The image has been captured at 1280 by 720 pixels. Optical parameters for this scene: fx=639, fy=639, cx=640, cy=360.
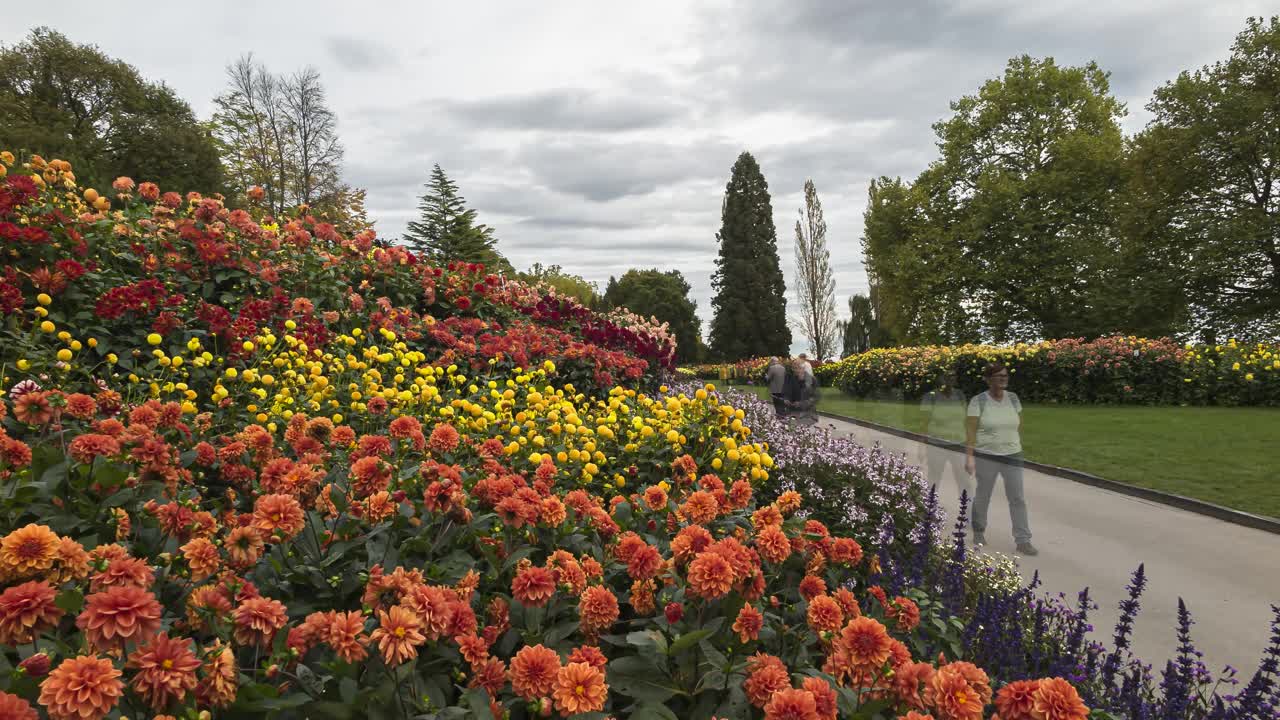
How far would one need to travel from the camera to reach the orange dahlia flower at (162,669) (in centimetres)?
108

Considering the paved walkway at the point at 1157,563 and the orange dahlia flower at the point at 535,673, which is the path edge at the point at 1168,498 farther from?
the orange dahlia flower at the point at 535,673

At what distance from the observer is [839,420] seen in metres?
17.2

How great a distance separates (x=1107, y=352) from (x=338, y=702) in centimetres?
2162

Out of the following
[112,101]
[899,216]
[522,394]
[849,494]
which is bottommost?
[849,494]

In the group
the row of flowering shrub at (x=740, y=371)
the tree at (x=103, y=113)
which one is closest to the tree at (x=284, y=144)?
the tree at (x=103, y=113)

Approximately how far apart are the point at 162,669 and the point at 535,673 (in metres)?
0.67

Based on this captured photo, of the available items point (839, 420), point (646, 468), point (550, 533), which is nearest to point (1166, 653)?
point (646, 468)

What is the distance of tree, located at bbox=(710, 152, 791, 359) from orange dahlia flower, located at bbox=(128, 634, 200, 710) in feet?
136

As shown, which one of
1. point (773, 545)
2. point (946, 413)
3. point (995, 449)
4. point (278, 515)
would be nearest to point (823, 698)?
point (773, 545)

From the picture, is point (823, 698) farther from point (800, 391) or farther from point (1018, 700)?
point (800, 391)

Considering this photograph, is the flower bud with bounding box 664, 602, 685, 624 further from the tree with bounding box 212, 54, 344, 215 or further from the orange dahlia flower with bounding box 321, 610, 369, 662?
the tree with bounding box 212, 54, 344, 215

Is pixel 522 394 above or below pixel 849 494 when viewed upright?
above

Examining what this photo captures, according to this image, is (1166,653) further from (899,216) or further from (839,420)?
(899,216)

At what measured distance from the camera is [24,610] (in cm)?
114
